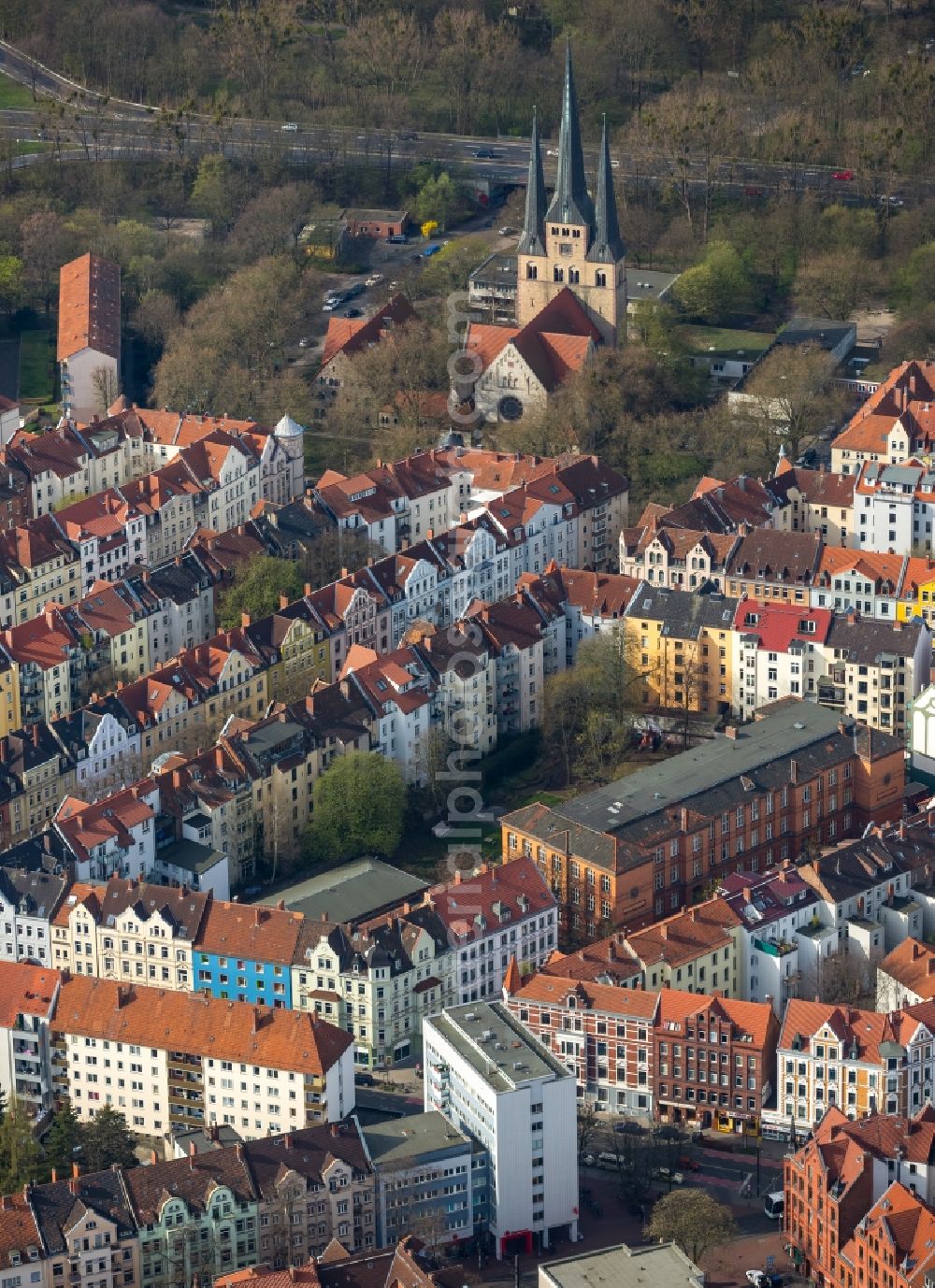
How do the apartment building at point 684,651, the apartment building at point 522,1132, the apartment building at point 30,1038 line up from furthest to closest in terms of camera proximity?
1. the apartment building at point 684,651
2. the apartment building at point 30,1038
3. the apartment building at point 522,1132

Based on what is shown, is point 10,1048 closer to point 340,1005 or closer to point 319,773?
point 340,1005

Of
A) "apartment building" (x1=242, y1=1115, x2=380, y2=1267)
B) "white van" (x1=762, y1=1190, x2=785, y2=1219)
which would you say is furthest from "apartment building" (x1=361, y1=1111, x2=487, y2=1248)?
"white van" (x1=762, y1=1190, x2=785, y2=1219)

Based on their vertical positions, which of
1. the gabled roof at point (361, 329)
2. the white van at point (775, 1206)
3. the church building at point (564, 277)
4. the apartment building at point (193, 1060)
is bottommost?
the white van at point (775, 1206)

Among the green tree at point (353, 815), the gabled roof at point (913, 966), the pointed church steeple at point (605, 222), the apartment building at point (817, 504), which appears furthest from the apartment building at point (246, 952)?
the pointed church steeple at point (605, 222)

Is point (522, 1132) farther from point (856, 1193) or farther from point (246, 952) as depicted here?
point (246, 952)

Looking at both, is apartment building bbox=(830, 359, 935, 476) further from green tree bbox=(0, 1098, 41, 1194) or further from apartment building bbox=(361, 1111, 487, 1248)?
green tree bbox=(0, 1098, 41, 1194)

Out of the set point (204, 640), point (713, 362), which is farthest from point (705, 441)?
point (204, 640)

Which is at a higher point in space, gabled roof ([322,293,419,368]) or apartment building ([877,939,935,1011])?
gabled roof ([322,293,419,368])

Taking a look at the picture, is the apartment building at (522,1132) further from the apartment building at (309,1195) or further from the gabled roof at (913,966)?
the gabled roof at (913,966)
